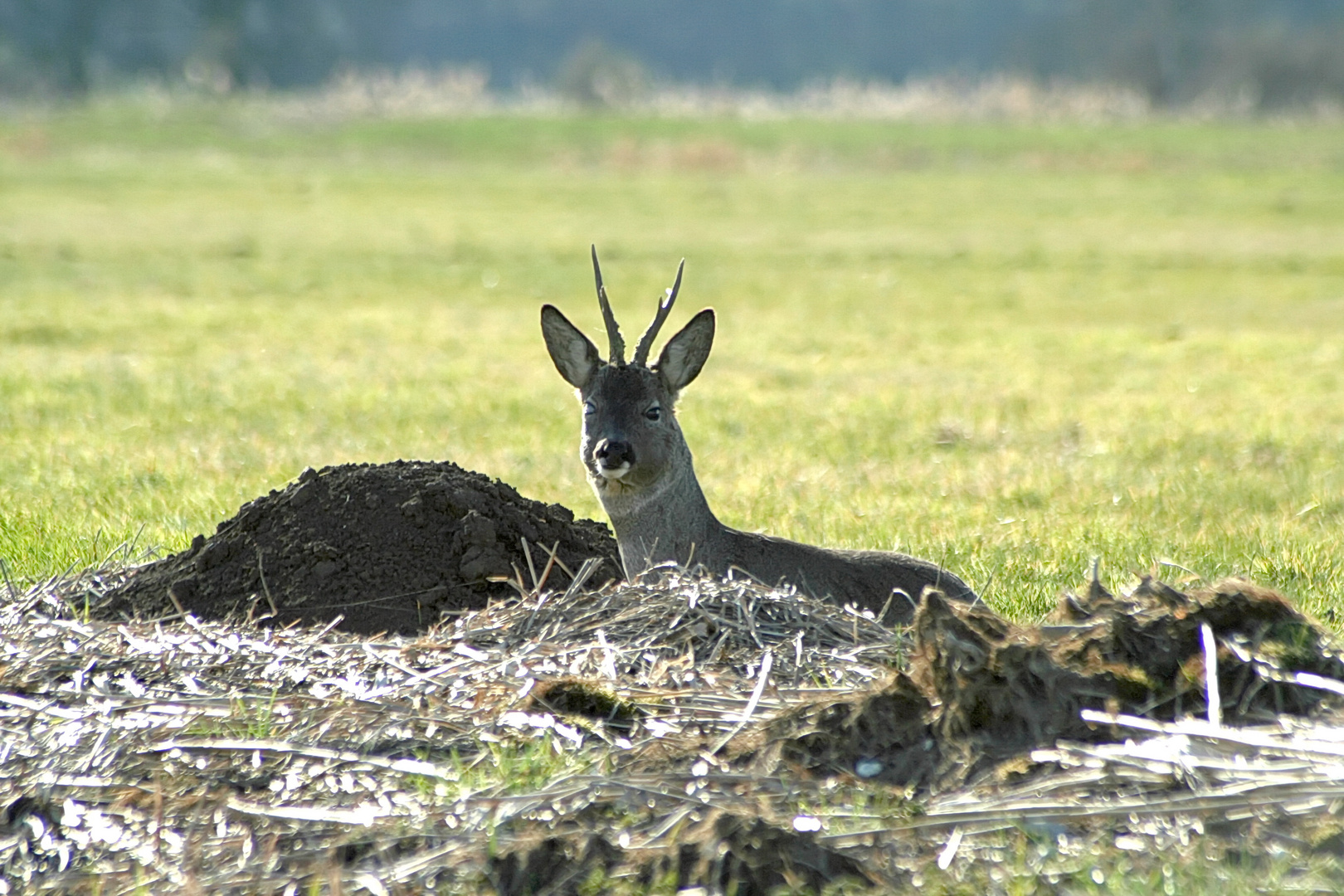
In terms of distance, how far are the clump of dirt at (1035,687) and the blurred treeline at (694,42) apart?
5632 centimetres

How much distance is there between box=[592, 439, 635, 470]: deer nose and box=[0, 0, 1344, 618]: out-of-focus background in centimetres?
142

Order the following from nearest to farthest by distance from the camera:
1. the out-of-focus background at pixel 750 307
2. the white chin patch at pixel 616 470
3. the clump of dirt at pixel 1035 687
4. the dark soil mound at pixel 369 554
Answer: the clump of dirt at pixel 1035 687, the dark soil mound at pixel 369 554, the white chin patch at pixel 616 470, the out-of-focus background at pixel 750 307

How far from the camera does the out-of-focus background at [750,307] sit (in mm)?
8461

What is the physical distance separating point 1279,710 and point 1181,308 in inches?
573

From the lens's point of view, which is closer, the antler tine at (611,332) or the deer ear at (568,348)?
the antler tine at (611,332)

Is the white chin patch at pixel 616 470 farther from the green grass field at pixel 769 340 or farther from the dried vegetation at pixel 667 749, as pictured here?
the green grass field at pixel 769 340

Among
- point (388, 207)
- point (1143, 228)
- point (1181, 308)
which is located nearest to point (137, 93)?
point (388, 207)

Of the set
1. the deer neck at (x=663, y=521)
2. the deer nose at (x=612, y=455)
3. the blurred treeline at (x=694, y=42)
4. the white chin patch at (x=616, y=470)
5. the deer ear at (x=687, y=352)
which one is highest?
the blurred treeline at (x=694, y=42)

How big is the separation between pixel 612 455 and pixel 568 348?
0.56 meters

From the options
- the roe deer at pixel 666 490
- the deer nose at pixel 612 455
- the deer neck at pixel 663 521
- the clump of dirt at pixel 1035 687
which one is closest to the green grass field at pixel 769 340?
the roe deer at pixel 666 490

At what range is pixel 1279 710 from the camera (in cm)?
414

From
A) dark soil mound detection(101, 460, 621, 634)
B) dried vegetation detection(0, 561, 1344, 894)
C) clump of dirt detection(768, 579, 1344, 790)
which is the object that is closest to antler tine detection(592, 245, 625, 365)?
dark soil mound detection(101, 460, 621, 634)

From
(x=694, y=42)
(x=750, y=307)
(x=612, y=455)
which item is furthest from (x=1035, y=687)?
(x=694, y=42)

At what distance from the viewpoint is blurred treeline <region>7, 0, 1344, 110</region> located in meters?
65.1
